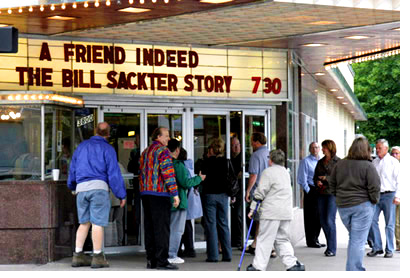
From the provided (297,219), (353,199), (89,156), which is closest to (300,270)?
(353,199)

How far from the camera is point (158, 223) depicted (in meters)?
11.3

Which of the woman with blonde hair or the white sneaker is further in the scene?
the white sneaker

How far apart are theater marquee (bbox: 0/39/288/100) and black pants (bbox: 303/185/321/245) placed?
190 centimetres

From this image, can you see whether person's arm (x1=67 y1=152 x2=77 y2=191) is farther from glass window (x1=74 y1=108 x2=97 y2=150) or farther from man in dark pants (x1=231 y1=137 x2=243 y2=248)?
man in dark pants (x1=231 y1=137 x2=243 y2=248)

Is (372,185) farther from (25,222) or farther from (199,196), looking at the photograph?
(25,222)

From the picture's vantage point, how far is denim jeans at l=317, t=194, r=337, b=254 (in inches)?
546

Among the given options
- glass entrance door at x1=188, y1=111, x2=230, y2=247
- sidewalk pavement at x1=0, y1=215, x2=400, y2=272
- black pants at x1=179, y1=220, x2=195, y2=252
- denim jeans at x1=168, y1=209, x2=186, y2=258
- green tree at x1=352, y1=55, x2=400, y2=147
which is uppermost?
green tree at x1=352, y1=55, x2=400, y2=147

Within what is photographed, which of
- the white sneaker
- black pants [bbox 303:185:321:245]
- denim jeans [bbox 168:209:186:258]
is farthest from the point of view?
black pants [bbox 303:185:321:245]

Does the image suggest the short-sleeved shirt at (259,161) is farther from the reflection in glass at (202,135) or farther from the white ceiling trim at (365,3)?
the white ceiling trim at (365,3)

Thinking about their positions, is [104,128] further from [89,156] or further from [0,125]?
[0,125]

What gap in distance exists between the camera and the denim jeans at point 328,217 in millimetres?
13867

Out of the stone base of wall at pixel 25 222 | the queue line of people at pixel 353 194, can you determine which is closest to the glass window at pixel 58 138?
the stone base of wall at pixel 25 222

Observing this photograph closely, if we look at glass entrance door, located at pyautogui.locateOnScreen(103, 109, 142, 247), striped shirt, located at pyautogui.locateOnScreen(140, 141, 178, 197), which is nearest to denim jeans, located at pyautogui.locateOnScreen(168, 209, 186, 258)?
striped shirt, located at pyautogui.locateOnScreen(140, 141, 178, 197)
